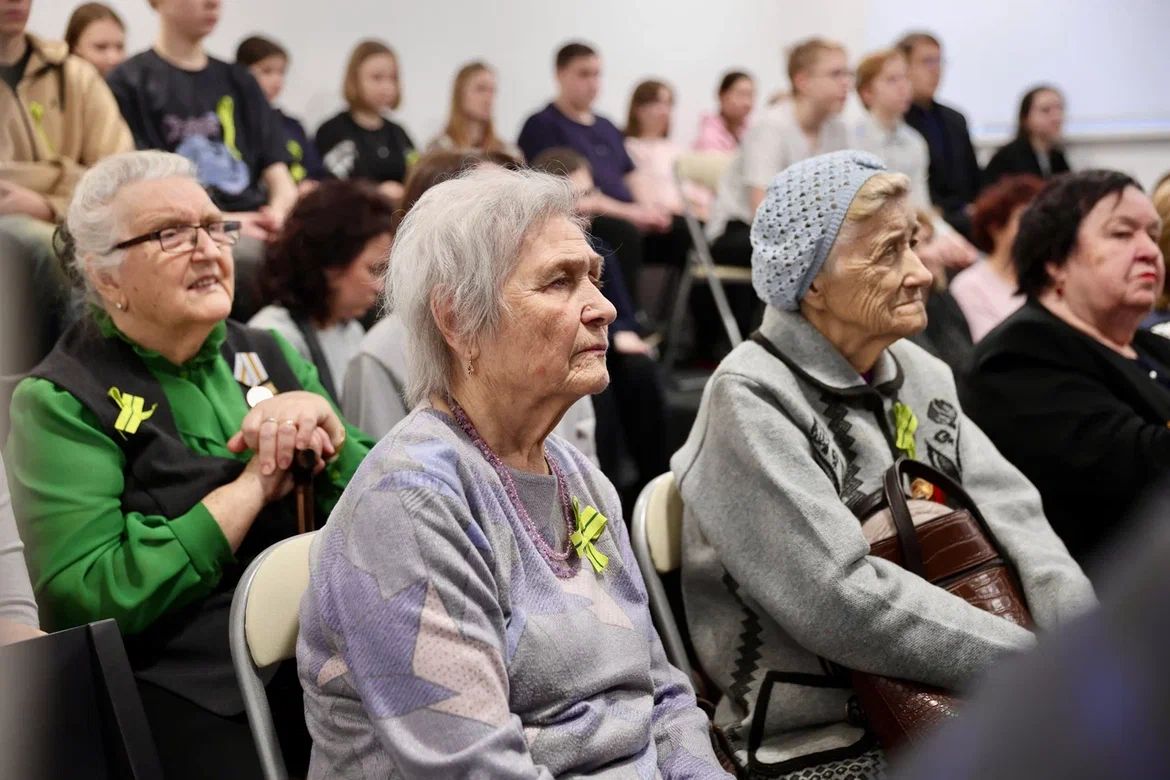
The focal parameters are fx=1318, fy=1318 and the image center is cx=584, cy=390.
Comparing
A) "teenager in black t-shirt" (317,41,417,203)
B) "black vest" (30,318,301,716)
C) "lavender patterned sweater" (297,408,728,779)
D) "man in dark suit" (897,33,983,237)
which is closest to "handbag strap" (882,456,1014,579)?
"lavender patterned sweater" (297,408,728,779)

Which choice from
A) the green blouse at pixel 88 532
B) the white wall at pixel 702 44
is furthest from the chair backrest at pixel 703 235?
the green blouse at pixel 88 532

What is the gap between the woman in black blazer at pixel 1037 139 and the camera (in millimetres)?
7320

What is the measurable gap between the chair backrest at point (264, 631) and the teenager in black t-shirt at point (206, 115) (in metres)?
2.45

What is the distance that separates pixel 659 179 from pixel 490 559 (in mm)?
5533

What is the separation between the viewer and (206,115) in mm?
4285

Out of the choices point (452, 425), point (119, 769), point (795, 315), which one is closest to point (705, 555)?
point (795, 315)

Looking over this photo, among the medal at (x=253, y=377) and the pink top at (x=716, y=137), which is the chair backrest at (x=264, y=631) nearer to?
the medal at (x=253, y=377)

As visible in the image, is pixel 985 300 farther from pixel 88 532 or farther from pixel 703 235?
pixel 88 532

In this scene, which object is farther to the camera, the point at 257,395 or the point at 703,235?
the point at 703,235

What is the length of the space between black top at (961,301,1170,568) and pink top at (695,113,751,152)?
496 cm

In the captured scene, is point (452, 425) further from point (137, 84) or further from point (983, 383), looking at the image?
point (137, 84)

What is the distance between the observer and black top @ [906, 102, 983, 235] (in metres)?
6.92

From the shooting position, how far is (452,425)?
1704 millimetres

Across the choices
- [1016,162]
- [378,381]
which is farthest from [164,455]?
[1016,162]
